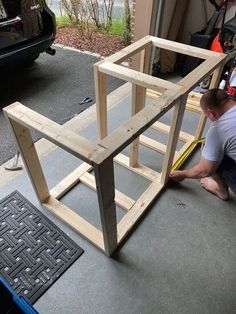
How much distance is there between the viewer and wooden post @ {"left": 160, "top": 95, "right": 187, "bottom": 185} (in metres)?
1.29

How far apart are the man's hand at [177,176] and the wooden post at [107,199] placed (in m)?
0.62

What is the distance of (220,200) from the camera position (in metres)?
1.66

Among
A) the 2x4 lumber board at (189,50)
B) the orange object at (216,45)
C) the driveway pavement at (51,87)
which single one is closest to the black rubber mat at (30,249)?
A: the driveway pavement at (51,87)

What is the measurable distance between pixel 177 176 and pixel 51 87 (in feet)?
5.80

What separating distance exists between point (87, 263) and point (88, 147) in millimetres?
740

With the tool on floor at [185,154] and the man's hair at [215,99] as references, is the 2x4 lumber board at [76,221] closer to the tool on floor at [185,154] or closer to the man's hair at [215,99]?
the tool on floor at [185,154]

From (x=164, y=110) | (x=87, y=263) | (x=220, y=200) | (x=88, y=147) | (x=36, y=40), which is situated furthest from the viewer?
(x=36, y=40)

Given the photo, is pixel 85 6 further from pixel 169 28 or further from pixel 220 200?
pixel 220 200

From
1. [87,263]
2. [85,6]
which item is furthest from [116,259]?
[85,6]

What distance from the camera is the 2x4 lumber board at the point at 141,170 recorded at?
1.77 metres

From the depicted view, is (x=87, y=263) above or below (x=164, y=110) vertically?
below

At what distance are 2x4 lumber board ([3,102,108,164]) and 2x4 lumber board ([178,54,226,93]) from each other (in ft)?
1.98

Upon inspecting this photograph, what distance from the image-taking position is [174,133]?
1412mm

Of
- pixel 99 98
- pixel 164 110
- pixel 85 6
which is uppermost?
pixel 164 110
